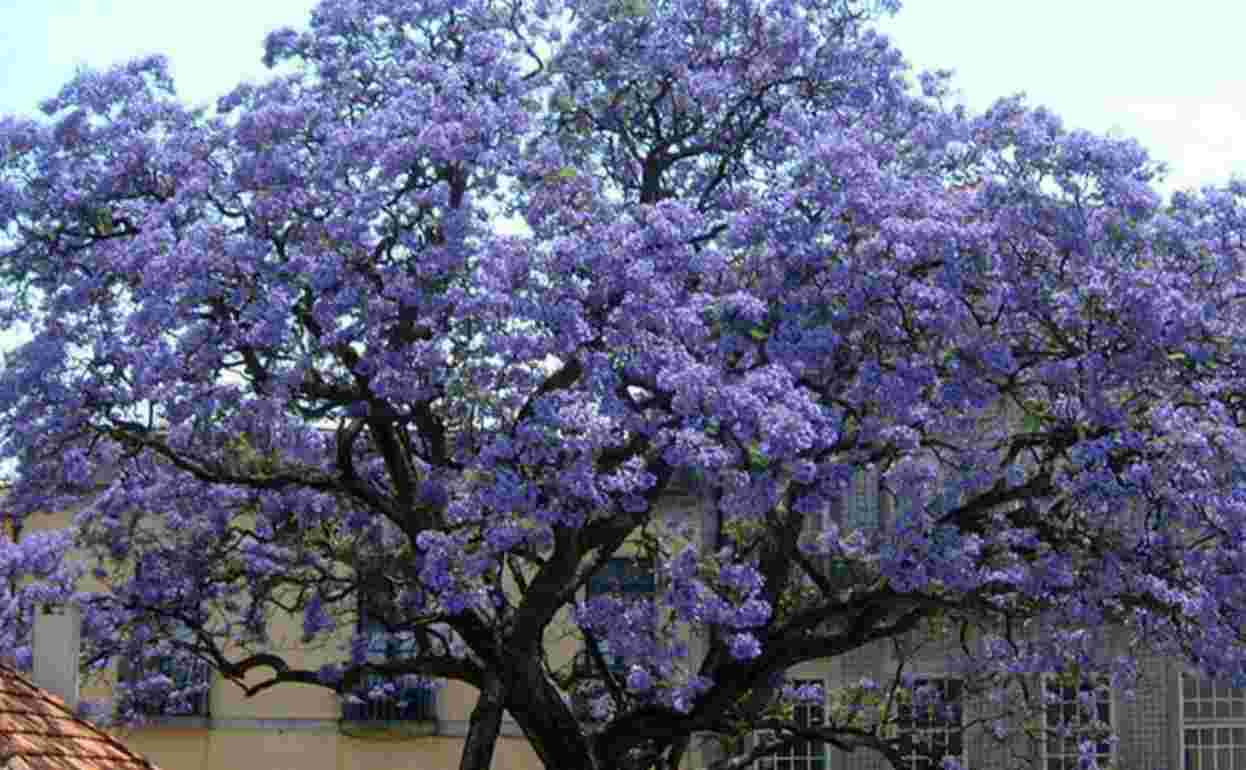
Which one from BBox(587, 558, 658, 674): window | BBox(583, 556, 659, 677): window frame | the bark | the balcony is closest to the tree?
→ the bark

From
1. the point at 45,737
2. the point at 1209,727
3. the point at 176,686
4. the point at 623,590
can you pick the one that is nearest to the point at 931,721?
the point at 623,590

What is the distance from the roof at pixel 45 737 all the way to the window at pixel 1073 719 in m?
14.0

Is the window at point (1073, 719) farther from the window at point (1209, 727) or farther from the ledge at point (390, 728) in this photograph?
the ledge at point (390, 728)

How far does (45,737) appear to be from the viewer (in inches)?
426

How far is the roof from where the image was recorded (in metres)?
10.4

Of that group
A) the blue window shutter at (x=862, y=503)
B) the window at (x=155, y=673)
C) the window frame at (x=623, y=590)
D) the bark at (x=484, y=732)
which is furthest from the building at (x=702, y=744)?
the bark at (x=484, y=732)

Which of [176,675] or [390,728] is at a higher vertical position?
[176,675]

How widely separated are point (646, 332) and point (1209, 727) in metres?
15.8

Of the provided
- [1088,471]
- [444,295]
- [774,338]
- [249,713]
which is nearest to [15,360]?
[444,295]

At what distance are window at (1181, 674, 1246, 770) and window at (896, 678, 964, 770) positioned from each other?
10.0 ft

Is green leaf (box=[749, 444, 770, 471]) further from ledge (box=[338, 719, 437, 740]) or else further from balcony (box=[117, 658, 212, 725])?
ledge (box=[338, 719, 437, 740])

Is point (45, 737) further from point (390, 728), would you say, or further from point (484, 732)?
point (390, 728)

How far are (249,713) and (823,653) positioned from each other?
51.0 feet

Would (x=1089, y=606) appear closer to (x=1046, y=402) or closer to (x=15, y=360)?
(x=1046, y=402)
